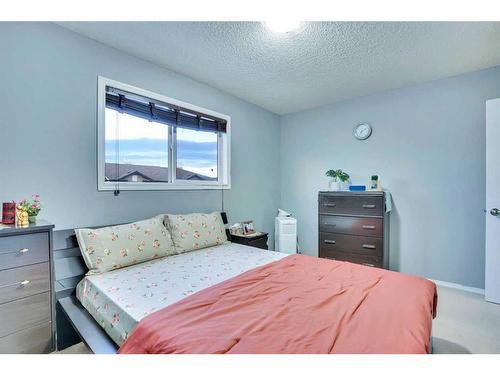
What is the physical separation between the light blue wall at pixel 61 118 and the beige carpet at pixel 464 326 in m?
1.11

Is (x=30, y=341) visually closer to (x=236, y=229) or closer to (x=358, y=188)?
(x=236, y=229)

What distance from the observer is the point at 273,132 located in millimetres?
4176

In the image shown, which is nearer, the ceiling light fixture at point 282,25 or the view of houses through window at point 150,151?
the ceiling light fixture at point 282,25

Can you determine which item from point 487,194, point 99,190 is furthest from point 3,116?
point 487,194

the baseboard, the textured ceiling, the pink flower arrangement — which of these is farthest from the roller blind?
the baseboard

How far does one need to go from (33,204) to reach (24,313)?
704mm

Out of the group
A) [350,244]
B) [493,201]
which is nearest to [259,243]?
[350,244]

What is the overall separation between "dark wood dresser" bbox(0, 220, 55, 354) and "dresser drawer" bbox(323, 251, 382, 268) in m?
2.89

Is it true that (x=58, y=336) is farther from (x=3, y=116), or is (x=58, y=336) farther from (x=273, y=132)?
(x=273, y=132)

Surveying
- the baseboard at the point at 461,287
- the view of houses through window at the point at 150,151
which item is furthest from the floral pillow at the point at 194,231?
the baseboard at the point at 461,287

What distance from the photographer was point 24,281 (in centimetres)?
143

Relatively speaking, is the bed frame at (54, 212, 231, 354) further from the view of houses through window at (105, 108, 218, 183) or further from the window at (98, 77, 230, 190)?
the view of houses through window at (105, 108, 218, 183)

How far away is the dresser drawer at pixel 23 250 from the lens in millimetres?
1366

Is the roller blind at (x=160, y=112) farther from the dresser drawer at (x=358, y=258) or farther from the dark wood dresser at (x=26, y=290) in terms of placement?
the dresser drawer at (x=358, y=258)
